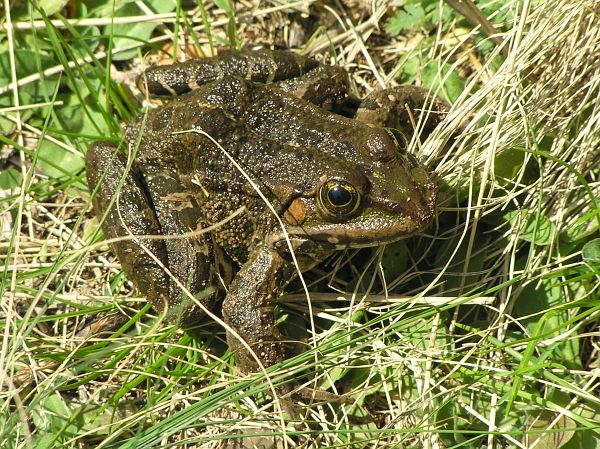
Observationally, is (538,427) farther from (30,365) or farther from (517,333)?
(30,365)

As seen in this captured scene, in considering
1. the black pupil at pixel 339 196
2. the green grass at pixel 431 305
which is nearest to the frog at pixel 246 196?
the black pupil at pixel 339 196

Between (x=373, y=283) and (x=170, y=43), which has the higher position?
(x=170, y=43)

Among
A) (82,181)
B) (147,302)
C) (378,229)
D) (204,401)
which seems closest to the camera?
(204,401)

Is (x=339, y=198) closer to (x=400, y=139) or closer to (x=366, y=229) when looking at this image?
(x=366, y=229)

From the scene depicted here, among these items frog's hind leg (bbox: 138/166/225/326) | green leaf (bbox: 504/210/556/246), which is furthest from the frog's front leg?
green leaf (bbox: 504/210/556/246)

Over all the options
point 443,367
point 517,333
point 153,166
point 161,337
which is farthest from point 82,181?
point 517,333

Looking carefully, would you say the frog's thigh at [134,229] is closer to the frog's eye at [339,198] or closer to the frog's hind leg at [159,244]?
the frog's hind leg at [159,244]

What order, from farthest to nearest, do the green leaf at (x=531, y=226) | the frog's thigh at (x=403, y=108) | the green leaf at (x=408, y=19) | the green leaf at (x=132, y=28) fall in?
the green leaf at (x=132, y=28) → the green leaf at (x=408, y=19) → the frog's thigh at (x=403, y=108) → the green leaf at (x=531, y=226)

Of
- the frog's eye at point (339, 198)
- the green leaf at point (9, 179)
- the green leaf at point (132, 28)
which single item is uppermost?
the green leaf at point (132, 28)
